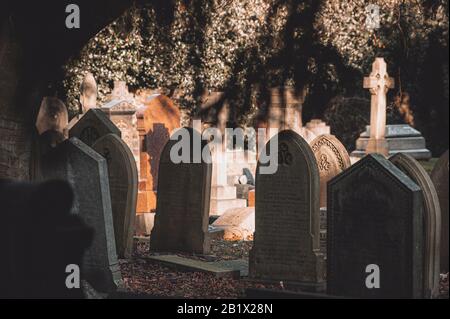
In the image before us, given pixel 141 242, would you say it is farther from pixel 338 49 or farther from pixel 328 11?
pixel 338 49

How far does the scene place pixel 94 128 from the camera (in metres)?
14.0

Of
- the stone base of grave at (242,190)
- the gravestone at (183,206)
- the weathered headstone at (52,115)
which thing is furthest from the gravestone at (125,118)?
the gravestone at (183,206)

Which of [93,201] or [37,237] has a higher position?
[93,201]

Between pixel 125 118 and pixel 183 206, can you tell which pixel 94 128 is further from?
pixel 125 118

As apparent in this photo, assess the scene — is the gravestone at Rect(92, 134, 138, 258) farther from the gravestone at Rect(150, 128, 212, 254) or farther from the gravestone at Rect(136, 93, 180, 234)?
the gravestone at Rect(136, 93, 180, 234)

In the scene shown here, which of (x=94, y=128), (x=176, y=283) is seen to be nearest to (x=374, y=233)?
(x=176, y=283)

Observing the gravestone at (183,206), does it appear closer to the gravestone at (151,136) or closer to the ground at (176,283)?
the ground at (176,283)

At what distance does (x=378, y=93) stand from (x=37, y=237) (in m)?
15.6

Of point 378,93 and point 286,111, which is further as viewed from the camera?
point 378,93

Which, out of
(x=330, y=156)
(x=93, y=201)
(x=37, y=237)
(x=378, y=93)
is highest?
(x=378, y=93)

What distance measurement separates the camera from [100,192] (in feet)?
35.7

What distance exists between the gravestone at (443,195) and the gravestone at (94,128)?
454cm

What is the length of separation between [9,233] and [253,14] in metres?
15.8
